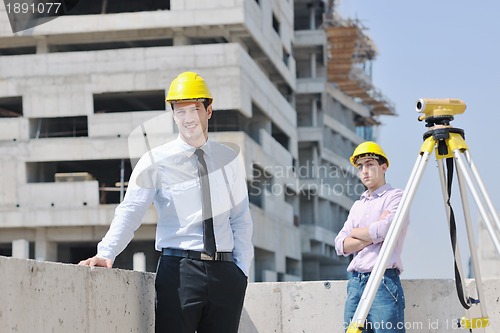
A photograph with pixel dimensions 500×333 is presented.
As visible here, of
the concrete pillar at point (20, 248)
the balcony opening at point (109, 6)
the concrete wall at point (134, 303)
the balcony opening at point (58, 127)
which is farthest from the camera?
the balcony opening at point (109, 6)

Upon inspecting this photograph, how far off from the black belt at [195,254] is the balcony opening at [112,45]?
37503 millimetres

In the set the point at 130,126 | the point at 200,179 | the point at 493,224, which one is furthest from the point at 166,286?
the point at 130,126

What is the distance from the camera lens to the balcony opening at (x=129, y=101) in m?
40.6

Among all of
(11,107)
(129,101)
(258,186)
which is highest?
(129,101)

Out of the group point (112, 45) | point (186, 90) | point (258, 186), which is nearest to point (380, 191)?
point (186, 90)

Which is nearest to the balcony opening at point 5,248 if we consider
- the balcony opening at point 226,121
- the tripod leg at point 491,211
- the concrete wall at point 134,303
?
the balcony opening at point 226,121

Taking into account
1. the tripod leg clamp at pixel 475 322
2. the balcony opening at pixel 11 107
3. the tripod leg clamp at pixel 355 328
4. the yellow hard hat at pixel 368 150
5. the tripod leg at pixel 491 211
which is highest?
the balcony opening at pixel 11 107

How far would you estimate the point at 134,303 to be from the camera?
19.0 feet

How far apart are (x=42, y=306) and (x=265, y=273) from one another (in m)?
40.3

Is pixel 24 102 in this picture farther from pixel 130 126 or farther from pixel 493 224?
pixel 493 224

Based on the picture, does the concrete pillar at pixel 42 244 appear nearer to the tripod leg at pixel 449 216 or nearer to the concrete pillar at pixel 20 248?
the concrete pillar at pixel 20 248

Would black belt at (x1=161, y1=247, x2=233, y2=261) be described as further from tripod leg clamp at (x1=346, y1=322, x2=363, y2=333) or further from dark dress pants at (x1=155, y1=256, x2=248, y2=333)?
tripod leg clamp at (x1=346, y1=322, x2=363, y2=333)

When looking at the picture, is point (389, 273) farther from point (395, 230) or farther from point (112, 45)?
point (112, 45)

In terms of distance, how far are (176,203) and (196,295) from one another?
1.59 feet
